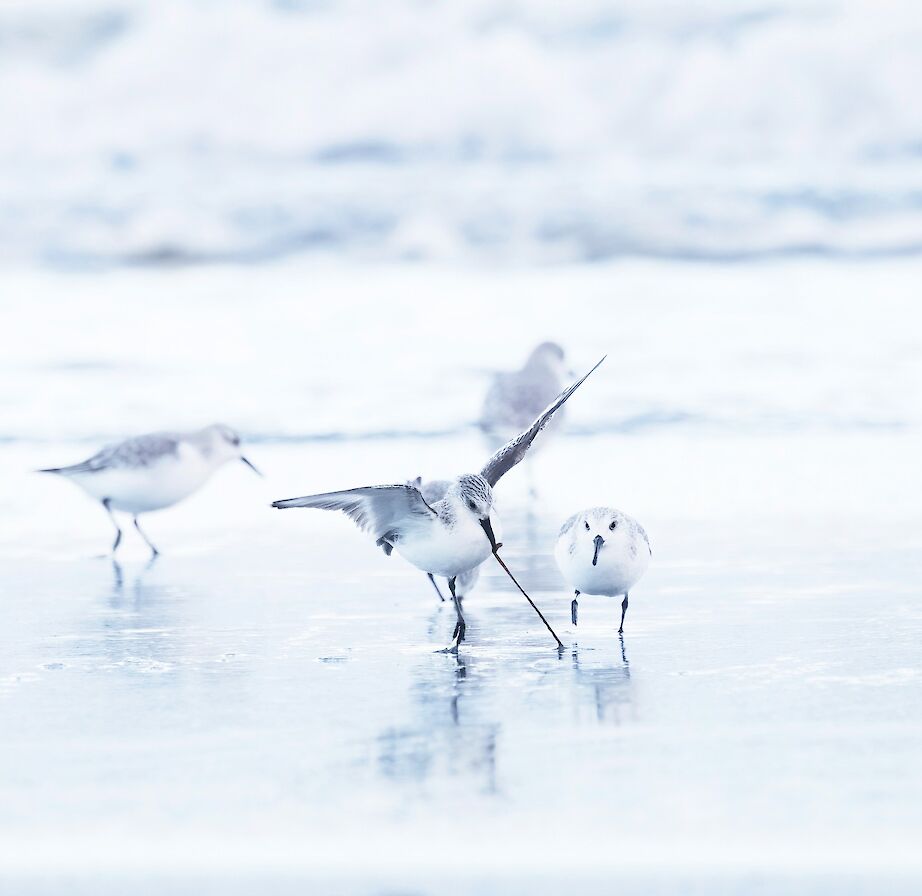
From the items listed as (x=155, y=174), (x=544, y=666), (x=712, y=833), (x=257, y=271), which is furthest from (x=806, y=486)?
(x=155, y=174)

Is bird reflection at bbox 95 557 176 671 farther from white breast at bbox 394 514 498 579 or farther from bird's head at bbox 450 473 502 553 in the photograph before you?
bird's head at bbox 450 473 502 553

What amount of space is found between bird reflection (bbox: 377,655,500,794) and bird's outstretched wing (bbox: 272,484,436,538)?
0.48 m

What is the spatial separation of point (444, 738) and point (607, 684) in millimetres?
611

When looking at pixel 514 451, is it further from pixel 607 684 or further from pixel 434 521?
pixel 607 684

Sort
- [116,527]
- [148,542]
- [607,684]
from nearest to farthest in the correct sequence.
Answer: [607,684] < [148,542] < [116,527]

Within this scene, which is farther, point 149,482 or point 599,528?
point 149,482

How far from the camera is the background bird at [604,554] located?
439 cm

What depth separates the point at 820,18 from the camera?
20656 millimetres

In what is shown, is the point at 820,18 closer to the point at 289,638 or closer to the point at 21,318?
the point at 21,318

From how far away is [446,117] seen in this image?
1980 centimetres

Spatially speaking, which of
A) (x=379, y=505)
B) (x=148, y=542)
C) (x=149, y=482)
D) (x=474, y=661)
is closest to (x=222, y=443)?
(x=149, y=482)

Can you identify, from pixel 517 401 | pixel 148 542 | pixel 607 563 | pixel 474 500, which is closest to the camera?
pixel 474 500

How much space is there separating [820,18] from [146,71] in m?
8.78

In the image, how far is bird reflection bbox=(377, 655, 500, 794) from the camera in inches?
123
